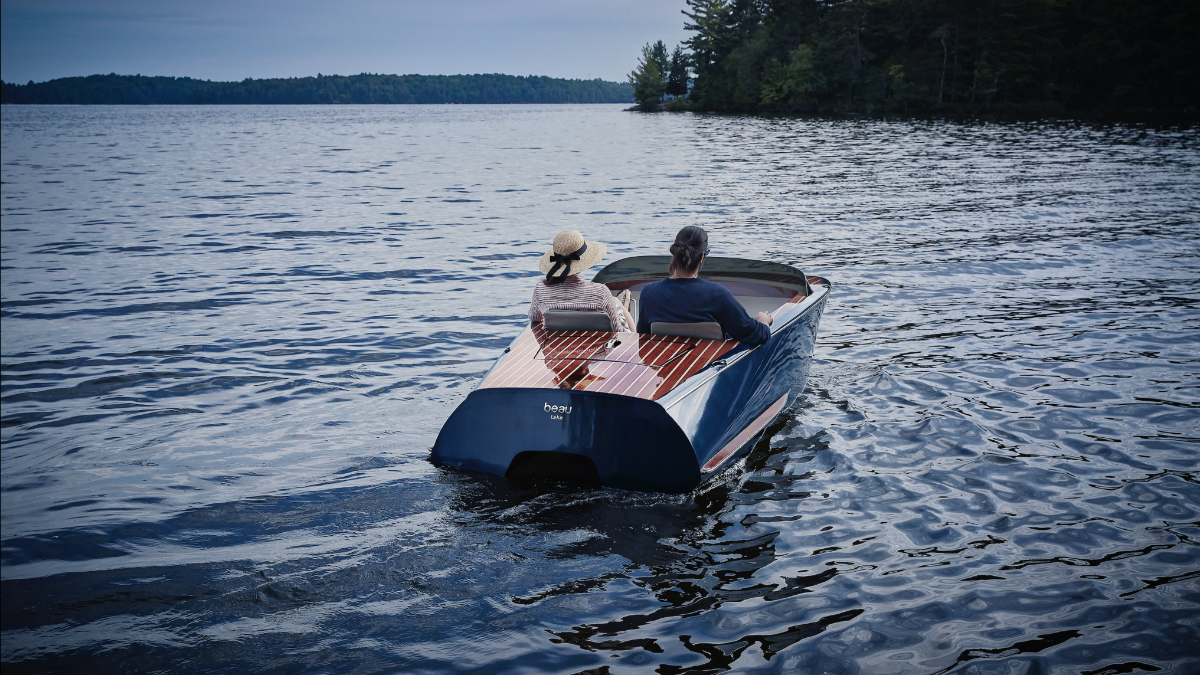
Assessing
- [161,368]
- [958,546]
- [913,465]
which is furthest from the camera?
[161,368]

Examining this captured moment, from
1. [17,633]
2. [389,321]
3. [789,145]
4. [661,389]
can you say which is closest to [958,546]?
[661,389]

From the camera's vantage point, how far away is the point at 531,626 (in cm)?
430

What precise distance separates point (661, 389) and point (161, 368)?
6.10m

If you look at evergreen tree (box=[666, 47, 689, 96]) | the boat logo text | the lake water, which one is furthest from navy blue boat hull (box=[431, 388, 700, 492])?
evergreen tree (box=[666, 47, 689, 96])

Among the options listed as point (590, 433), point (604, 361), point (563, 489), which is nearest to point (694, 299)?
point (604, 361)

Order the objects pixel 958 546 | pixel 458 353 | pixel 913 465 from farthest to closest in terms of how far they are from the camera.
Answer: pixel 458 353 → pixel 913 465 → pixel 958 546

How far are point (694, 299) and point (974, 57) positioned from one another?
255ft

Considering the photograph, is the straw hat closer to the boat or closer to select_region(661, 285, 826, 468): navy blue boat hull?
the boat

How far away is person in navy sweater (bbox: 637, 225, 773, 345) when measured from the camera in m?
6.30

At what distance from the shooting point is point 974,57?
2872 inches

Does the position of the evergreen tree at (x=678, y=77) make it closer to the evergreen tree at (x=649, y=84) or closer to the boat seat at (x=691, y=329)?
the evergreen tree at (x=649, y=84)

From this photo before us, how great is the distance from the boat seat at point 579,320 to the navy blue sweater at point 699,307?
1.09 ft

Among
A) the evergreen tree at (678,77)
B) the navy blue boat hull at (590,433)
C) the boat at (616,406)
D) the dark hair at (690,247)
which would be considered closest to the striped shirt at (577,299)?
the boat at (616,406)

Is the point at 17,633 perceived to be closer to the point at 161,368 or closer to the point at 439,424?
the point at 439,424
